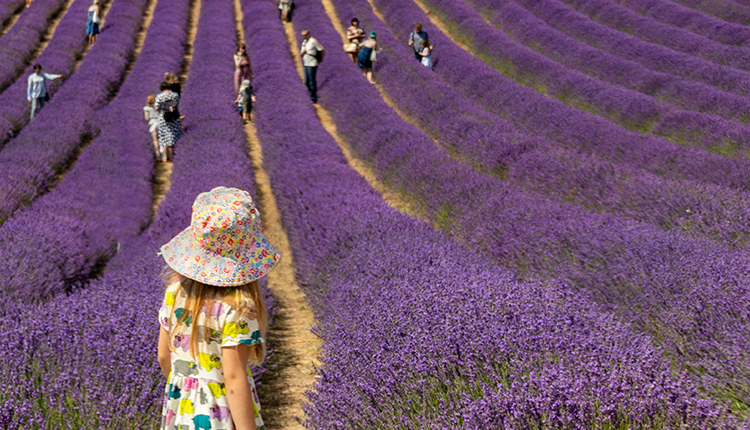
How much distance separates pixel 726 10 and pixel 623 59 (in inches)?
159

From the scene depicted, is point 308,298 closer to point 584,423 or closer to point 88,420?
point 88,420

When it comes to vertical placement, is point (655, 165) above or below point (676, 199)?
below

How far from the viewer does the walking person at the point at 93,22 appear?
14663 mm

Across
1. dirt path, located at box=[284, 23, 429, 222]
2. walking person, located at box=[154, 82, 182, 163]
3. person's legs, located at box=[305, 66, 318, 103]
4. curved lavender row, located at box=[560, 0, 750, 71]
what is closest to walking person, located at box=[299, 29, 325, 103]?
person's legs, located at box=[305, 66, 318, 103]

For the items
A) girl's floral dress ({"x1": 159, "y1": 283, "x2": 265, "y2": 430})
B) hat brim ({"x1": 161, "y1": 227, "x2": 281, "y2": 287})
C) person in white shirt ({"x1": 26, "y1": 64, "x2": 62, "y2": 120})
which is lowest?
person in white shirt ({"x1": 26, "y1": 64, "x2": 62, "y2": 120})

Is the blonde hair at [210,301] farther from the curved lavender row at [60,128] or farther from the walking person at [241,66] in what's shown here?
the walking person at [241,66]

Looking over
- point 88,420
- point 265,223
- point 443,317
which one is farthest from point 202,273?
point 265,223

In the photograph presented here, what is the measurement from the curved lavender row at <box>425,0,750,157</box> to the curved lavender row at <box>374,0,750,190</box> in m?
0.69

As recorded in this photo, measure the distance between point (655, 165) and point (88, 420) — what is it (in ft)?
20.3

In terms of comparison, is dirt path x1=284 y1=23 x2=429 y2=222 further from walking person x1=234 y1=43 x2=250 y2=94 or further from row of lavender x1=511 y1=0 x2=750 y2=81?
row of lavender x1=511 y1=0 x2=750 y2=81

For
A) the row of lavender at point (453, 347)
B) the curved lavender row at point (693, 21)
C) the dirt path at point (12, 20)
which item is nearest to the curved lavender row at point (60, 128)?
the row of lavender at point (453, 347)

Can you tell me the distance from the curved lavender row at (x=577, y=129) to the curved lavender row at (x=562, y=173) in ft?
1.80

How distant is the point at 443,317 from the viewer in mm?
2730

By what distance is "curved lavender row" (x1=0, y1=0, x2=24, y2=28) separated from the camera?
1651 centimetres
